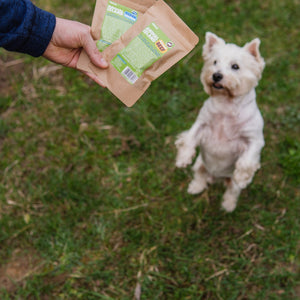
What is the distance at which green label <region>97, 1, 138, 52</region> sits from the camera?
2375mm

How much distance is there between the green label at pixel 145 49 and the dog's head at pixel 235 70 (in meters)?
0.51

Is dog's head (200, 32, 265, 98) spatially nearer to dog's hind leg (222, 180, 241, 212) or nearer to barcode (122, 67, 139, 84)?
barcode (122, 67, 139, 84)

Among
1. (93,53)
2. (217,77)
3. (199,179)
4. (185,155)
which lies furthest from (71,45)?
(199,179)

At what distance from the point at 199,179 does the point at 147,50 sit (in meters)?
1.57

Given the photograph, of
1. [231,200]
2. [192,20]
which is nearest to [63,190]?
[231,200]

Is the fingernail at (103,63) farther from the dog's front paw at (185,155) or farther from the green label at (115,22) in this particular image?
the dog's front paw at (185,155)

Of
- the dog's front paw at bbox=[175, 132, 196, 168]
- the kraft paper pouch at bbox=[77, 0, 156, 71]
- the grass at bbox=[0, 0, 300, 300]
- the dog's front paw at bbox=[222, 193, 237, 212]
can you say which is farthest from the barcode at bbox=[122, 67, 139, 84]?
the dog's front paw at bbox=[222, 193, 237, 212]

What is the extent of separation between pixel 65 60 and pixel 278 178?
2.44 meters

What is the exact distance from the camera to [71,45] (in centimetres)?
252

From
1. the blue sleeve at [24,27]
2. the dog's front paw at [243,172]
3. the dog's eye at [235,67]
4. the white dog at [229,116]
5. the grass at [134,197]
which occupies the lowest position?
the grass at [134,197]

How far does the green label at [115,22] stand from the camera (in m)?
2.38

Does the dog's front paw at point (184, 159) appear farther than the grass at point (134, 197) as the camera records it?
No

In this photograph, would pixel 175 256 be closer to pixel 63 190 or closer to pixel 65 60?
pixel 63 190

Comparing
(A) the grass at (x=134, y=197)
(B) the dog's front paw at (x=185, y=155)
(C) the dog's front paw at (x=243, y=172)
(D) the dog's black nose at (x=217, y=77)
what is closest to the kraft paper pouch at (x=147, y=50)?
(D) the dog's black nose at (x=217, y=77)
